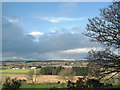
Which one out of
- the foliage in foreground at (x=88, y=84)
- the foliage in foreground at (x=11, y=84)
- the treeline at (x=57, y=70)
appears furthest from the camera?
the treeline at (x=57, y=70)

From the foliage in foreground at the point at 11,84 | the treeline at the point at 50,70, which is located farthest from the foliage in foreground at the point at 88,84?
the foliage in foreground at the point at 11,84

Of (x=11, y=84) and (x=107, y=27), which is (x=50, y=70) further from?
(x=107, y=27)

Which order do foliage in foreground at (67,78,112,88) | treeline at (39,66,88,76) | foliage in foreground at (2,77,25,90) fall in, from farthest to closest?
treeline at (39,66,88,76)
foliage in foreground at (67,78,112,88)
foliage in foreground at (2,77,25,90)

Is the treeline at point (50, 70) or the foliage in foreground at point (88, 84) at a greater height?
the treeline at point (50, 70)

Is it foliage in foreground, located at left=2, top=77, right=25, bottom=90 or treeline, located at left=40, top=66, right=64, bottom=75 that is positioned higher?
treeline, located at left=40, top=66, right=64, bottom=75

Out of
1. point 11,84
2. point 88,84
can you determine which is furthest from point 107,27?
point 11,84

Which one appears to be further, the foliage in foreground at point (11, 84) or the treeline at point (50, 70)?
the treeline at point (50, 70)

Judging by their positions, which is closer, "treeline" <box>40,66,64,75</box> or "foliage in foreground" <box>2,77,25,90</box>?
"foliage in foreground" <box>2,77,25,90</box>

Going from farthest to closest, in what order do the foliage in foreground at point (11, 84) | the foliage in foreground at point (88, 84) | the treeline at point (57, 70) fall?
1. the treeline at point (57, 70)
2. the foliage in foreground at point (88, 84)
3. the foliage in foreground at point (11, 84)

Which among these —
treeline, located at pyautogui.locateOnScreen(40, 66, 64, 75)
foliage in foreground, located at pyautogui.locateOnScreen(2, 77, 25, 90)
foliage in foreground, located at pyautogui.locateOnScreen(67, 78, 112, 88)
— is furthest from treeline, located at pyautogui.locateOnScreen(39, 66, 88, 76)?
foliage in foreground, located at pyautogui.locateOnScreen(2, 77, 25, 90)

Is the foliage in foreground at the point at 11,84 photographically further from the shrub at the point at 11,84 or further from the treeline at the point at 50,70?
the treeline at the point at 50,70

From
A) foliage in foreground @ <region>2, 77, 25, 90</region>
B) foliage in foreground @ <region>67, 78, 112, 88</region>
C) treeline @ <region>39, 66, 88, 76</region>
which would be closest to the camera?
foliage in foreground @ <region>2, 77, 25, 90</region>

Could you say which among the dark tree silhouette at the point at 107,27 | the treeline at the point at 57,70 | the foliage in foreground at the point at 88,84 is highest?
the dark tree silhouette at the point at 107,27

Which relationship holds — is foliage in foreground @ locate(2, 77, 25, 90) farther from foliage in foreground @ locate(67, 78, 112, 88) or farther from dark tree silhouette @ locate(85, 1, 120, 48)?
dark tree silhouette @ locate(85, 1, 120, 48)
